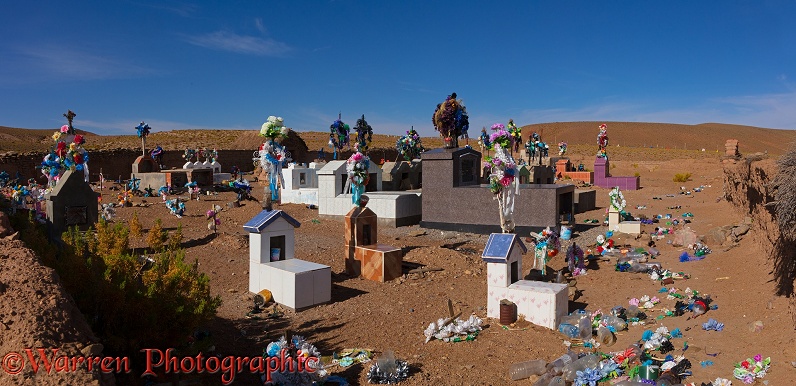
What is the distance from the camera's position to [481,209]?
765 inches

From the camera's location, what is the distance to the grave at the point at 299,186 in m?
26.6

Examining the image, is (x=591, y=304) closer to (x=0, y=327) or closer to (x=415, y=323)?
(x=415, y=323)

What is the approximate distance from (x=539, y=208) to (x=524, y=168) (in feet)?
28.1

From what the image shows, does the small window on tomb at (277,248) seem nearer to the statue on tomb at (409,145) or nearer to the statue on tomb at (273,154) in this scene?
the statue on tomb at (273,154)

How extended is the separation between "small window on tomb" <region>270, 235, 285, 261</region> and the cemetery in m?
0.05

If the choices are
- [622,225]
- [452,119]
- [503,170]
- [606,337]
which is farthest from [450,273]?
→ [452,119]

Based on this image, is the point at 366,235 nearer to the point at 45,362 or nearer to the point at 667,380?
the point at 667,380

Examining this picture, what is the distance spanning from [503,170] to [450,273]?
299 cm

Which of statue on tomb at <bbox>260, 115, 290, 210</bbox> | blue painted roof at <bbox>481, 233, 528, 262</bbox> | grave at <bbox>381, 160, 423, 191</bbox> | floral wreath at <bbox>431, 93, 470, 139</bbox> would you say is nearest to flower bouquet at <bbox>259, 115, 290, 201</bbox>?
statue on tomb at <bbox>260, 115, 290, 210</bbox>

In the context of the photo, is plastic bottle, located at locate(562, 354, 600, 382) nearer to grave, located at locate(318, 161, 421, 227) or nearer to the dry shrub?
the dry shrub

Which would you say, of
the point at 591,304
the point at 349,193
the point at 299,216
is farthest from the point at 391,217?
the point at 591,304

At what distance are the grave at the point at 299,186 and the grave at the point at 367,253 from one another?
12447mm

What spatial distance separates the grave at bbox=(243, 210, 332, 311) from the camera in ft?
34.4

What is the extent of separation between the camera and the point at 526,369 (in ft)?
23.6
